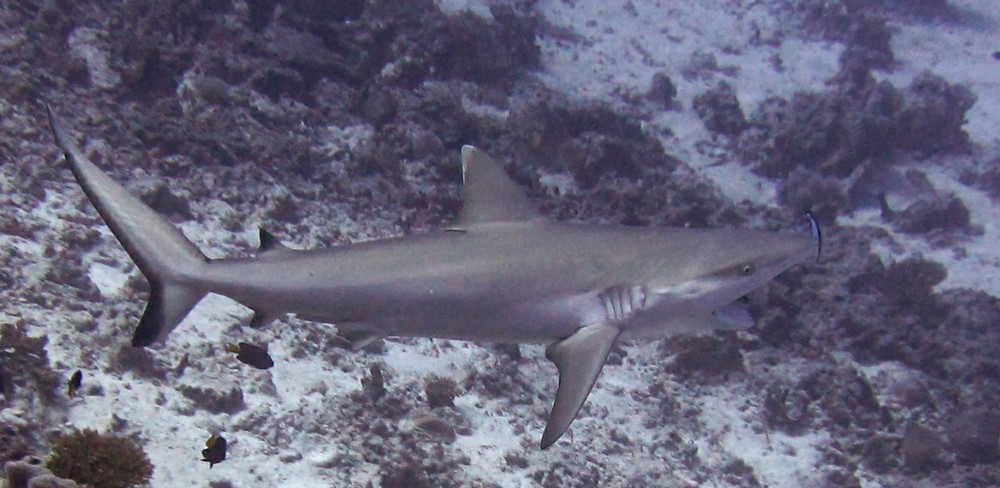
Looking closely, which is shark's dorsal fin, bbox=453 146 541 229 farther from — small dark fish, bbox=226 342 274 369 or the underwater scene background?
the underwater scene background

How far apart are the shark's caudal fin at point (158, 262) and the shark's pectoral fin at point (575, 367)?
186 centimetres

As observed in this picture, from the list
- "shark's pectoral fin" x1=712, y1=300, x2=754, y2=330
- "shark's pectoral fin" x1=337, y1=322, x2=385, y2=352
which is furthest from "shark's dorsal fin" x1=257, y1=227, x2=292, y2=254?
"shark's pectoral fin" x1=712, y1=300, x2=754, y2=330

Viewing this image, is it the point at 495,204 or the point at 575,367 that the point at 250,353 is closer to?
the point at 495,204

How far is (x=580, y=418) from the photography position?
6535 mm

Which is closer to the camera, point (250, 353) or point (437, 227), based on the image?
point (250, 353)

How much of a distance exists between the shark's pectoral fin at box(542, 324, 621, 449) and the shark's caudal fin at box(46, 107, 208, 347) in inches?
73.3

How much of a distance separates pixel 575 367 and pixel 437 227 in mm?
5334

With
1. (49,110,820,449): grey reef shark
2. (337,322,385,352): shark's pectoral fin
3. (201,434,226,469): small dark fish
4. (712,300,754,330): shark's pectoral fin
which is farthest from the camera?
(201,434,226,469): small dark fish

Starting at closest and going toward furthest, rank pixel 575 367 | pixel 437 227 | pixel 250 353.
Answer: pixel 575 367
pixel 250 353
pixel 437 227

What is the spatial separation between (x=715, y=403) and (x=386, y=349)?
3.76 meters

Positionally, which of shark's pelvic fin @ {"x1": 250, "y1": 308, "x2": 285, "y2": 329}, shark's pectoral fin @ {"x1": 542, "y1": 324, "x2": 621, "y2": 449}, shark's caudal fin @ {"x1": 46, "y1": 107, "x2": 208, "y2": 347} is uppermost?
shark's caudal fin @ {"x1": 46, "y1": 107, "x2": 208, "y2": 347}

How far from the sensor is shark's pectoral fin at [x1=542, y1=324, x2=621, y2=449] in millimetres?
3059

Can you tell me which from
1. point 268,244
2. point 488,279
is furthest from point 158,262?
point 488,279

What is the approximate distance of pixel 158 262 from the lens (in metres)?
3.24
